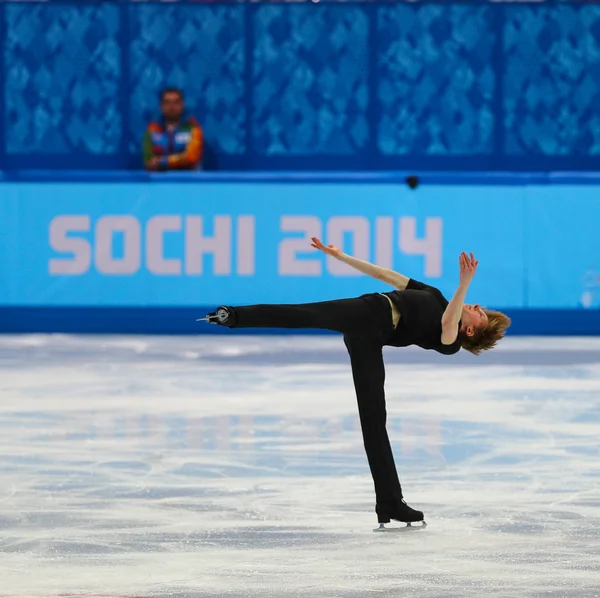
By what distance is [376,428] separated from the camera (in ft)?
21.6

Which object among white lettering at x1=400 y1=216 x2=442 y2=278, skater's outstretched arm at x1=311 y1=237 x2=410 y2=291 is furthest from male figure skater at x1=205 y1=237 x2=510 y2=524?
white lettering at x1=400 y1=216 x2=442 y2=278

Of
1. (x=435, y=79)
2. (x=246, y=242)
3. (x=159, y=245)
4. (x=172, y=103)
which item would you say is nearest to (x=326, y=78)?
(x=435, y=79)

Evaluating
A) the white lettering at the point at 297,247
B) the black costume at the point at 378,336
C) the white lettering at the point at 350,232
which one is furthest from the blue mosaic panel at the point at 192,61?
the black costume at the point at 378,336

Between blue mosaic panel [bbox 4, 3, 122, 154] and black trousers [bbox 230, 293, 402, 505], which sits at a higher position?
blue mosaic panel [bbox 4, 3, 122, 154]

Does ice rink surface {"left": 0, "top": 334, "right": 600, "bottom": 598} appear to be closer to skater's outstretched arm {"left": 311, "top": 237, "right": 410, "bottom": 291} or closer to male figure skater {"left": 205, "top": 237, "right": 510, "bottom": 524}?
male figure skater {"left": 205, "top": 237, "right": 510, "bottom": 524}

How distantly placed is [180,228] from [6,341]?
2077mm

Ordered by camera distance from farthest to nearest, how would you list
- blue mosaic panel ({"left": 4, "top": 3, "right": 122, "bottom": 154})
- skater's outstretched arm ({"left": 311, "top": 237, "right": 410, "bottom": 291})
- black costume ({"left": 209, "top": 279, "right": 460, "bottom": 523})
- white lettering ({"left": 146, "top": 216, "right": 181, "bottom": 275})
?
blue mosaic panel ({"left": 4, "top": 3, "right": 122, "bottom": 154}) < white lettering ({"left": 146, "top": 216, "right": 181, "bottom": 275}) < skater's outstretched arm ({"left": 311, "top": 237, "right": 410, "bottom": 291}) < black costume ({"left": 209, "top": 279, "right": 460, "bottom": 523})

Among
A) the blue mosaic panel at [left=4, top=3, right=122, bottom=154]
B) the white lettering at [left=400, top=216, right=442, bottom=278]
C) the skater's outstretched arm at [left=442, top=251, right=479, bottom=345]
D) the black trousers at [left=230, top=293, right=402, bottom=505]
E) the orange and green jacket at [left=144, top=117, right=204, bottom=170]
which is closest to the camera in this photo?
the skater's outstretched arm at [left=442, top=251, right=479, bottom=345]

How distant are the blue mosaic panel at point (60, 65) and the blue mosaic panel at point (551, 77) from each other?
15.5ft

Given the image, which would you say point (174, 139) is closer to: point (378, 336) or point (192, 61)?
point (192, 61)

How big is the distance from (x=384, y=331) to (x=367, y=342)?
88 millimetres

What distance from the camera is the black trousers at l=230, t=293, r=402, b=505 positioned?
631 centimetres

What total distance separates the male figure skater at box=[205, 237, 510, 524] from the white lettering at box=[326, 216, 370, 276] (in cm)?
861

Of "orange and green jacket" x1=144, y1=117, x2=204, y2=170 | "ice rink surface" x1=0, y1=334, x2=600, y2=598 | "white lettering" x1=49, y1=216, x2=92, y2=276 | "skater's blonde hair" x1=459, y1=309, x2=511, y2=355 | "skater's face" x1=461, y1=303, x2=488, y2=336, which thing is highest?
"orange and green jacket" x1=144, y1=117, x2=204, y2=170
